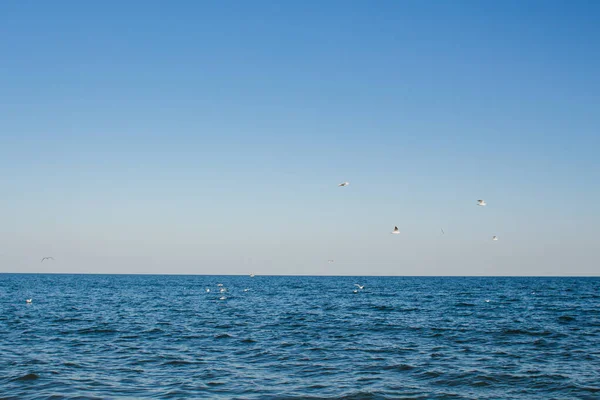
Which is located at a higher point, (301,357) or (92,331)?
(301,357)

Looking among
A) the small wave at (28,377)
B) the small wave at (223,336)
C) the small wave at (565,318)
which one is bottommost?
the small wave at (28,377)

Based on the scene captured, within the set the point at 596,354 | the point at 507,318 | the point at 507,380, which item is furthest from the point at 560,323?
the point at 507,380

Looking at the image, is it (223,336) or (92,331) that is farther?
(92,331)

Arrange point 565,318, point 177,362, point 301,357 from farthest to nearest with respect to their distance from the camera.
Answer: point 565,318
point 301,357
point 177,362

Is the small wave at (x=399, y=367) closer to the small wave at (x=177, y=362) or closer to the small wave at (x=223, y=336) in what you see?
the small wave at (x=177, y=362)

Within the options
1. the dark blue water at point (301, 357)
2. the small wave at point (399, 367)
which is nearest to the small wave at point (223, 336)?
the dark blue water at point (301, 357)

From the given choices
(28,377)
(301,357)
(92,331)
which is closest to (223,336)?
(301,357)

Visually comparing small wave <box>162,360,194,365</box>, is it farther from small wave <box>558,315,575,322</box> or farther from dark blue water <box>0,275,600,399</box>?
small wave <box>558,315,575,322</box>

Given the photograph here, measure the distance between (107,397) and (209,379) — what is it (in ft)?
12.4

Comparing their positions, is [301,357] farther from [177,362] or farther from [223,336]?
[223,336]

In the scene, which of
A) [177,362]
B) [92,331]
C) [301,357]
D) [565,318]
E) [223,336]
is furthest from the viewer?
[565,318]

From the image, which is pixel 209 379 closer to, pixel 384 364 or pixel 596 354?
pixel 384 364

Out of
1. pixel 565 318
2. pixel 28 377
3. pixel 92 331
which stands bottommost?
pixel 92 331

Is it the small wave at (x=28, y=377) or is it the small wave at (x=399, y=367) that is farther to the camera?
the small wave at (x=399, y=367)
